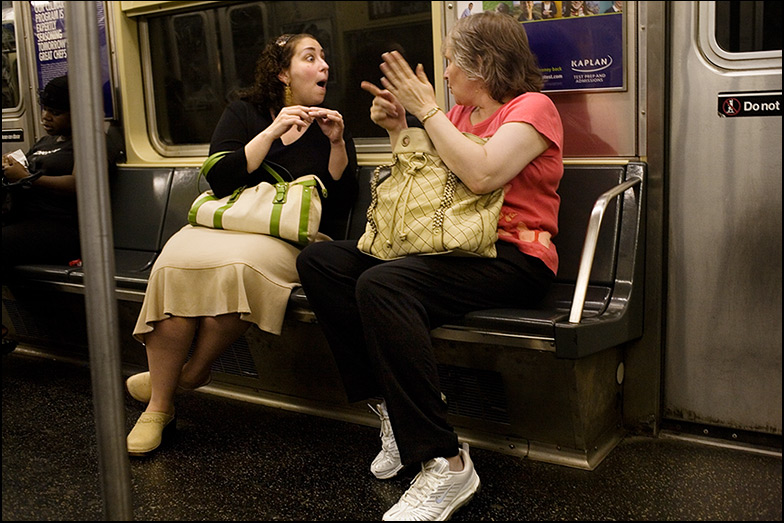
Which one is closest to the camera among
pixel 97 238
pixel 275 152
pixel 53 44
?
pixel 97 238

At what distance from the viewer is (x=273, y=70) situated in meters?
3.15

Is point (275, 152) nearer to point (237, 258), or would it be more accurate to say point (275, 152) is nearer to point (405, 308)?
point (237, 258)

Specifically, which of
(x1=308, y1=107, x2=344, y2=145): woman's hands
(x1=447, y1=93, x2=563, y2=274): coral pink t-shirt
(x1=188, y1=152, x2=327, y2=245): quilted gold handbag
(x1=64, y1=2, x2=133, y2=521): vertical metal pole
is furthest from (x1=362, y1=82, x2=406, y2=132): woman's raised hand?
(x1=64, y1=2, x2=133, y2=521): vertical metal pole

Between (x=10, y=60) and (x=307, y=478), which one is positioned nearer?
(x=307, y=478)

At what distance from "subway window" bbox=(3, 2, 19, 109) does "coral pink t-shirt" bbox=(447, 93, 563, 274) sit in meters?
2.82

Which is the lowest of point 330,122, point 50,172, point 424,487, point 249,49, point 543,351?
point 424,487

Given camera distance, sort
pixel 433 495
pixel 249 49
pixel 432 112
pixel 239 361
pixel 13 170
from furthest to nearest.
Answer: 1. pixel 249 49
2. pixel 13 170
3. pixel 239 361
4. pixel 432 112
5. pixel 433 495

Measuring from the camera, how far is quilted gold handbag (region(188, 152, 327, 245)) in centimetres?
294

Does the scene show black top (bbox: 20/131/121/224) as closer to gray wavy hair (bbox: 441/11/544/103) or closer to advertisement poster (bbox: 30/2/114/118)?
advertisement poster (bbox: 30/2/114/118)

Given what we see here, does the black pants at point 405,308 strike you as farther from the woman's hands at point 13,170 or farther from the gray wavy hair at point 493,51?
the woman's hands at point 13,170

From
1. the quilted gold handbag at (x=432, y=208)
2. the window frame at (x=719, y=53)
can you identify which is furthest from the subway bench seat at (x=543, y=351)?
the window frame at (x=719, y=53)

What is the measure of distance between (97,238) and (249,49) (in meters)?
→ 2.28

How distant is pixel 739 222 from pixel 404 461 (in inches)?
50.9

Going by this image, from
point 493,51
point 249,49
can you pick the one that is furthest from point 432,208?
point 249,49
